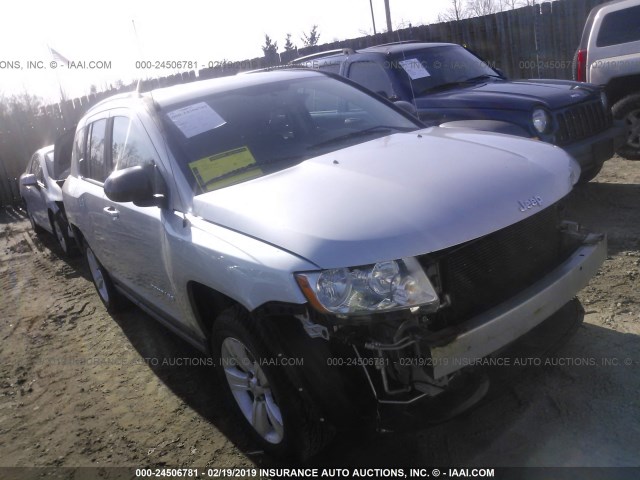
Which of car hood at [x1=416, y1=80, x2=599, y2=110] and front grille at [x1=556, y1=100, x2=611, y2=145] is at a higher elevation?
car hood at [x1=416, y1=80, x2=599, y2=110]

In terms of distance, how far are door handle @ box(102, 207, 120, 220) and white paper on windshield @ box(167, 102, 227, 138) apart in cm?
93

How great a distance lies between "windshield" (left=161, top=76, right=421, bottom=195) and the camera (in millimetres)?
3168

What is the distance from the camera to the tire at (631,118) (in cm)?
692

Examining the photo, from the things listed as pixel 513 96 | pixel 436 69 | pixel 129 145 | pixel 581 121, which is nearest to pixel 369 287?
pixel 129 145

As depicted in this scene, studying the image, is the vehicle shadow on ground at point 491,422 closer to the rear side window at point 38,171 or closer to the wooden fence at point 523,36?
the rear side window at point 38,171

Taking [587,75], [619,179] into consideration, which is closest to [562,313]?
[619,179]

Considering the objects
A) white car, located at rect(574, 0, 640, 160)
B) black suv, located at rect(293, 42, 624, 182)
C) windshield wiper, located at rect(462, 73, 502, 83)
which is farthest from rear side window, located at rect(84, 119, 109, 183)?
white car, located at rect(574, 0, 640, 160)

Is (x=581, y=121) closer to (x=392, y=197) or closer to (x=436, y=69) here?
(x=436, y=69)

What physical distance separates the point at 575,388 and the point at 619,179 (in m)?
4.37

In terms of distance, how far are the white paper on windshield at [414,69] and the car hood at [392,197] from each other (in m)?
3.57

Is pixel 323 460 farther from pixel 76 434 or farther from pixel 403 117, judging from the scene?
pixel 403 117

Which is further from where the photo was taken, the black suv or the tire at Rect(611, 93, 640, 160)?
the tire at Rect(611, 93, 640, 160)

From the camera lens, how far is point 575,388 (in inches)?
120

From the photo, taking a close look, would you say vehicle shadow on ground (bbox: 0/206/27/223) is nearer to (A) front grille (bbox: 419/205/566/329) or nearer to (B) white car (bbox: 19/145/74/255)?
(B) white car (bbox: 19/145/74/255)
